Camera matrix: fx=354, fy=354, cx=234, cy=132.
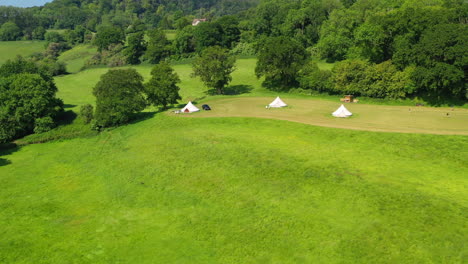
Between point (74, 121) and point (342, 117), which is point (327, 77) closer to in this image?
point (342, 117)

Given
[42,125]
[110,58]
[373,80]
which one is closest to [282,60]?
[373,80]

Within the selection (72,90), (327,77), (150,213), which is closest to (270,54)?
(327,77)

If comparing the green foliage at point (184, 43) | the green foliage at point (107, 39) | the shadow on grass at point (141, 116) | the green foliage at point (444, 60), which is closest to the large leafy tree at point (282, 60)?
the green foliage at point (444, 60)

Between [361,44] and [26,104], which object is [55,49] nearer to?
[26,104]

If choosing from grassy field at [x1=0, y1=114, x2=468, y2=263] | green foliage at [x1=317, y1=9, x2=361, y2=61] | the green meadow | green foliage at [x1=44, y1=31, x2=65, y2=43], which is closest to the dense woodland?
green foliage at [x1=317, y1=9, x2=361, y2=61]

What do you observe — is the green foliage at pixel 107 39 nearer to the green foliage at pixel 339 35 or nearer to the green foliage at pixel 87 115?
the green foliage at pixel 339 35
